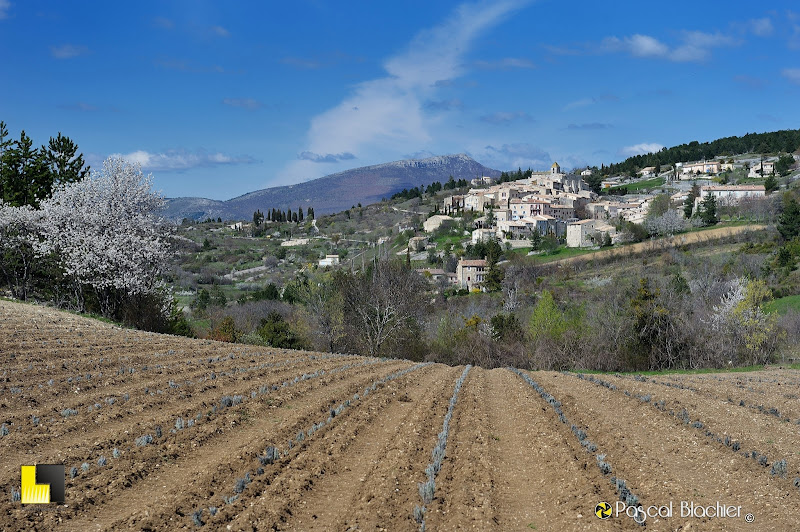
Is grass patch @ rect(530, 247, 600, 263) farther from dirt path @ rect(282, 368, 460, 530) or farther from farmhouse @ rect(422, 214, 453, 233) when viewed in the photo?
dirt path @ rect(282, 368, 460, 530)

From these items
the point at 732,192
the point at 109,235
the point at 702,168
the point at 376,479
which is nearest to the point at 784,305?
the point at 109,235

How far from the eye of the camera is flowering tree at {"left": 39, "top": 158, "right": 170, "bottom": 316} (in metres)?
30.5

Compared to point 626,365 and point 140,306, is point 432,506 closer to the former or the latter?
point 140,306

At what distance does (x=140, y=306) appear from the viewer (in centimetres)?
3127

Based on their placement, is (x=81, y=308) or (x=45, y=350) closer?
(x=45, y=350)

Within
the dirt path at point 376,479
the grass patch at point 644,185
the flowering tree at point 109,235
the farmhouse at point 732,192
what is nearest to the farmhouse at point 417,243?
the farmhouse at point 732,192

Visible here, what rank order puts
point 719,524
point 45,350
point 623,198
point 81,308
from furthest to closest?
point 623,198, point 81,308, point 45,350, point 719,524

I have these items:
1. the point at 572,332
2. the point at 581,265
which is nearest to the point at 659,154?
the point at 581,265

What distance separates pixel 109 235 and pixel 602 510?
31179 millimetres

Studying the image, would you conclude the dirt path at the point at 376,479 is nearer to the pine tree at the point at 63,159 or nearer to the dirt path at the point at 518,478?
the dirt path at the point at 518,478

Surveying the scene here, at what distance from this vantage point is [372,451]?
965 cm

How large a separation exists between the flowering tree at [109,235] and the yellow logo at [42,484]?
24532mm

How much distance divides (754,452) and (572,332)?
99.2 feet

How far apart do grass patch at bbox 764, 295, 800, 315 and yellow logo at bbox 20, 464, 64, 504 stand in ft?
177
